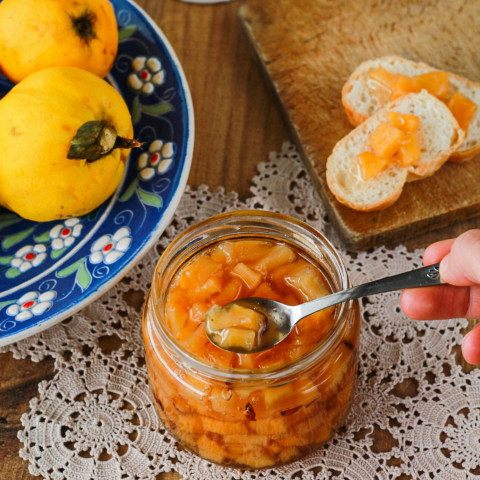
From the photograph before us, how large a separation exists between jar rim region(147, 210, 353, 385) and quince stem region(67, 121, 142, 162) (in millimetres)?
246

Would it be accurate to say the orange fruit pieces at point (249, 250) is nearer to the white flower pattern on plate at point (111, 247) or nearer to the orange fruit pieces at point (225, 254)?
the orange fruit pieces at point (225, 254)

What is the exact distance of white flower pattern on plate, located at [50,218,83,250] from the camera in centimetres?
143

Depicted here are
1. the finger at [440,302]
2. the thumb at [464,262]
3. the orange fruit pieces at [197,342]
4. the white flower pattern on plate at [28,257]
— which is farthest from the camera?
the white flower pattern on plate at [28,257]

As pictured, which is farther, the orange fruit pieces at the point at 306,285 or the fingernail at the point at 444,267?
the orange fruit pieces at the point at 306,285

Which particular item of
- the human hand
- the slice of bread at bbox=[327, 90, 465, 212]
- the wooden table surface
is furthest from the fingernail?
the slice of bread at bbox=[327, 90, 465, 212]

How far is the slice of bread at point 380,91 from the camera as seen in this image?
5.88 feet

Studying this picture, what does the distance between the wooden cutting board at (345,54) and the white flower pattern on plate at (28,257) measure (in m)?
0.79

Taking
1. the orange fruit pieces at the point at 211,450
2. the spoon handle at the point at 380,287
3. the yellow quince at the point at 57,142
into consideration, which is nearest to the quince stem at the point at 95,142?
the yellow quince at the point at 57,142

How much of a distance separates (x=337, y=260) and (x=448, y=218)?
65cm

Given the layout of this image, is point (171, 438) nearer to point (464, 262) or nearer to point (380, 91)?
point (464, 262)

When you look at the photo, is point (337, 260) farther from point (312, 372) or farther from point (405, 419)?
point (405, 419)

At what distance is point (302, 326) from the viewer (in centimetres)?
110

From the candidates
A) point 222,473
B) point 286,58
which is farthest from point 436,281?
point 286,58

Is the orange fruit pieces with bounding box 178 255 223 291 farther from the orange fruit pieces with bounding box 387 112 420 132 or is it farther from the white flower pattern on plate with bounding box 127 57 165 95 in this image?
the orange fruit pieces with bounding box 387 112 420 132
